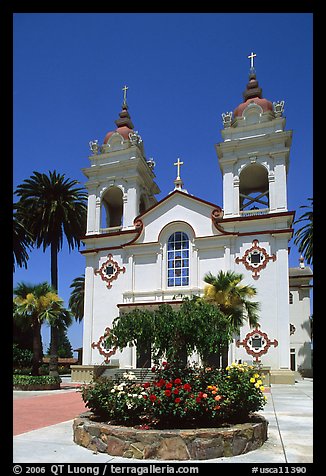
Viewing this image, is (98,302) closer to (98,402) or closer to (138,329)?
(138,329)

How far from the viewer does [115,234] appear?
3547 centimetres

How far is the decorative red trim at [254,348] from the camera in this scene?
2931 centimetres

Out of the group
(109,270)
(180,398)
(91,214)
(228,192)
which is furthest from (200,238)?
(180,398)

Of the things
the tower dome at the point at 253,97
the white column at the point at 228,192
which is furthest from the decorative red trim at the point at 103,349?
the tower dome at the point at 253,97

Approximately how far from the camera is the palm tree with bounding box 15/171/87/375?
1673 inches

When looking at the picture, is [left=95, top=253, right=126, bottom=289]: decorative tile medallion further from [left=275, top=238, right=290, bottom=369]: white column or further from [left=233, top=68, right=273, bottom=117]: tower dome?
[left=233, top=68, right=273, bottom=117]: tower dome

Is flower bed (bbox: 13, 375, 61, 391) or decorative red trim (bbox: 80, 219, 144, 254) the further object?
decorative red trim (bbox: 80, 219, 144, 254)

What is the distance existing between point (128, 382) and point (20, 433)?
3034 mm

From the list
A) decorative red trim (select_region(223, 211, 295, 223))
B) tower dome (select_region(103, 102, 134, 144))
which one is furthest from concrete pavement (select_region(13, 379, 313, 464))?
tower dome (select_region(103, 102, 134, 144))

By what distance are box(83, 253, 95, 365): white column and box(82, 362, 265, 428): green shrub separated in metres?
23.6

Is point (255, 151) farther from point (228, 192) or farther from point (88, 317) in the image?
point (88, 317)

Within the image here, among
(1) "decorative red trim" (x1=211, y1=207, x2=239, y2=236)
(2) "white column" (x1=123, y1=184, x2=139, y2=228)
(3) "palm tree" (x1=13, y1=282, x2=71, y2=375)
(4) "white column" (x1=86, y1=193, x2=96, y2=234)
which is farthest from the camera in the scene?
(4) "white column" (x1=86, y1=193, x2=96, y2=234)

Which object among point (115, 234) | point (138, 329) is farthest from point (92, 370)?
point (138, 329)
